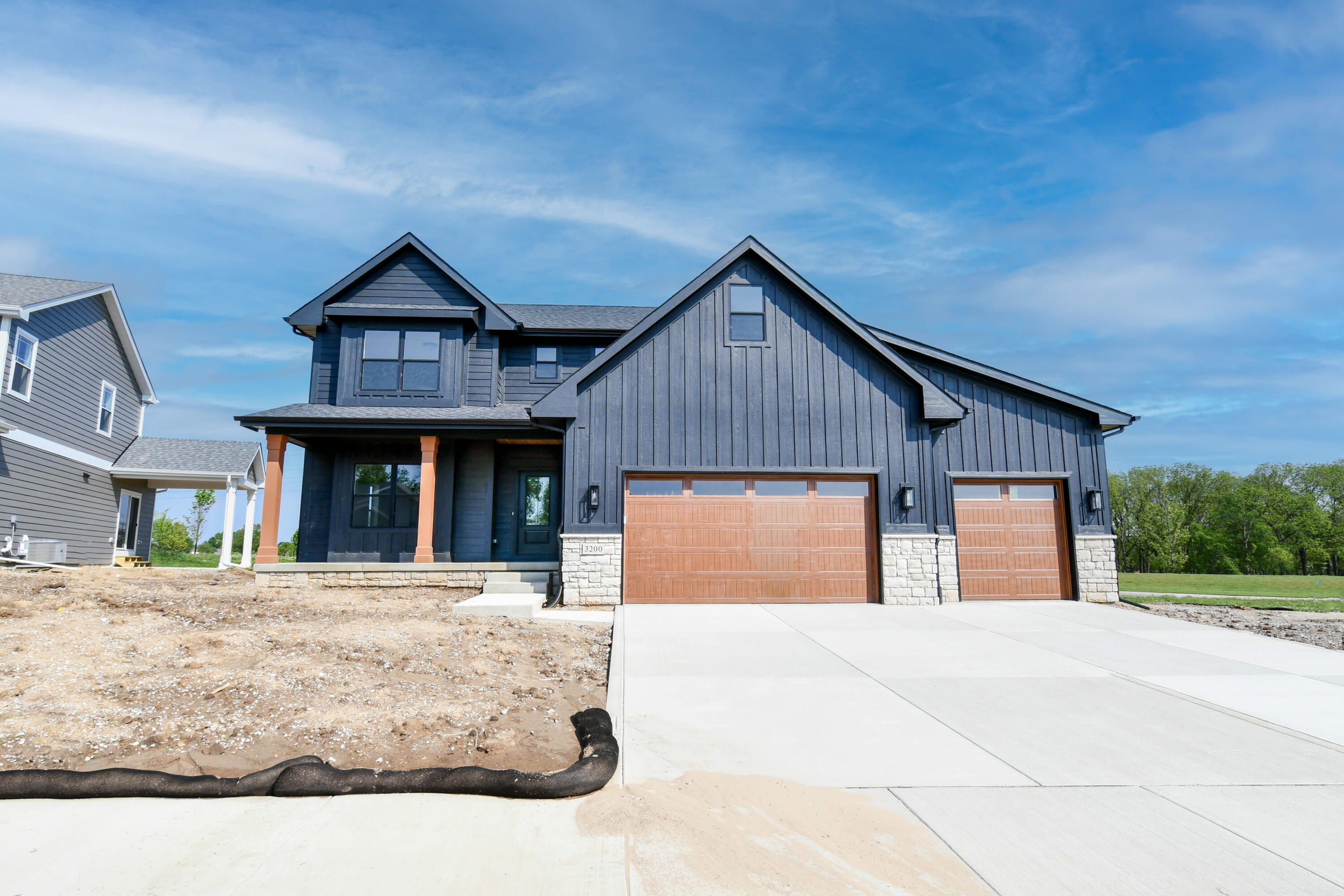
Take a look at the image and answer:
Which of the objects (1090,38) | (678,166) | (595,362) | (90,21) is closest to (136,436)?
(90,21)

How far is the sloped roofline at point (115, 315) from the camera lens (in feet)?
45.4

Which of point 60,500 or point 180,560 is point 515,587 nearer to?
point 60,500

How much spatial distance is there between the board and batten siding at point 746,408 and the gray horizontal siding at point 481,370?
4127 millimetres

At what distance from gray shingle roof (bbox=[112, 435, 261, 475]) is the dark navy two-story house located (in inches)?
254

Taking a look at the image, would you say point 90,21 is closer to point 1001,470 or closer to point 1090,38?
point 1090,38

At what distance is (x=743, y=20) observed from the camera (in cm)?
1034

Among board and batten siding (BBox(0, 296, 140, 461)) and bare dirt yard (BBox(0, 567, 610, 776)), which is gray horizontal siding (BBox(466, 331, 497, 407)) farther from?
board and batten siding (BBox(0, 296, 140, 461))

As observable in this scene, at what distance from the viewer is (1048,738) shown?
14.9ft

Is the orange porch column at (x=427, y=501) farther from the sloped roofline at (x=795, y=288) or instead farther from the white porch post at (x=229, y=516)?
the white porch post at (x=229, y=516)

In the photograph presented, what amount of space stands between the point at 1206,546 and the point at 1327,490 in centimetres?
843

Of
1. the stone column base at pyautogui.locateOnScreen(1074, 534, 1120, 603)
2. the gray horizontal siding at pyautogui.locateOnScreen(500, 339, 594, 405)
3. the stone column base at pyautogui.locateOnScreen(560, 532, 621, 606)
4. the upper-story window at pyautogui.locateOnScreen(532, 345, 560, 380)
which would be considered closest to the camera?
the stone column base at pyautogui.locateOnScreen(560, 532, 621, 606)

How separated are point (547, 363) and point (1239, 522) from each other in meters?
51.0

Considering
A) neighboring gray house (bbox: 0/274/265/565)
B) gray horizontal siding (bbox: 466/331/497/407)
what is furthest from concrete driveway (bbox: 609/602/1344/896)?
neighboring gray house (bbox: 0/274/265/565)

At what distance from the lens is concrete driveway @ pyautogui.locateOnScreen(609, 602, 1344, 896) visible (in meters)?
2.95
